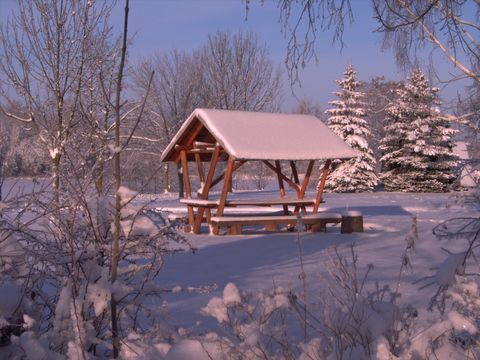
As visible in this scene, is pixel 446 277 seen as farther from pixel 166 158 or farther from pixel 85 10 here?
pixel 85 10

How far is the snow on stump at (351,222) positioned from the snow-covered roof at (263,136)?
52.9 inches

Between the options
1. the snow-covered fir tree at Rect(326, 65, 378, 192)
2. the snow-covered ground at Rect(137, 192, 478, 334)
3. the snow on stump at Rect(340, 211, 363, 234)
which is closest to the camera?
the snow-covered ground at Rect(137, 192, 478, 334)

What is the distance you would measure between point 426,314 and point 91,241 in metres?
3.70

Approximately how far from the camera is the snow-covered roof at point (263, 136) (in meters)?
12.3

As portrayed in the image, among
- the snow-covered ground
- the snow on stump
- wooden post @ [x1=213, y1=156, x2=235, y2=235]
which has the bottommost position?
the snow-covered ground

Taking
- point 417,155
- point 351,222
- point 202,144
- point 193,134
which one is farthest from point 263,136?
point 417,155

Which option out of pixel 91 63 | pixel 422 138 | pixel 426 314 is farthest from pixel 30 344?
pixel 422 138

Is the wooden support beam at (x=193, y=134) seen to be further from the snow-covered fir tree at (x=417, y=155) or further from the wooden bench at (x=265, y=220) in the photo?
the snow-covered fir tree at (x=417, y=155)

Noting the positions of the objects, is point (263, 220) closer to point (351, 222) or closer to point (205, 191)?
point (205, 191)

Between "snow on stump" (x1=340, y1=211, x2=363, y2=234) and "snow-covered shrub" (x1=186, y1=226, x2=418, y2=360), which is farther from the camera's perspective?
"snow on stump" (x1=340, y1=211, x2=363, y2=234)

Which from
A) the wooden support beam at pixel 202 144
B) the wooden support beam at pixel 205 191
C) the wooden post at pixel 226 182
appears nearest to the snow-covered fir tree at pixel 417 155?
the wooden support beam at pixel 202 144

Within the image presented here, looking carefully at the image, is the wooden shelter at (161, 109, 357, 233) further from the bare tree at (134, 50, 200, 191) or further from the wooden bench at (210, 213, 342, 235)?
the bare tree at (134, 50, 200, 191)

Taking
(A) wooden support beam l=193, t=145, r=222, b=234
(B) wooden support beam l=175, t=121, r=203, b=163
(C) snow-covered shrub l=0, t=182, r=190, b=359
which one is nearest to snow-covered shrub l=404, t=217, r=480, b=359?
(C) snow-covered shrub l=0, t=182, r=190, b=359

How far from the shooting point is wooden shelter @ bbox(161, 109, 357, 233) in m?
12.4
